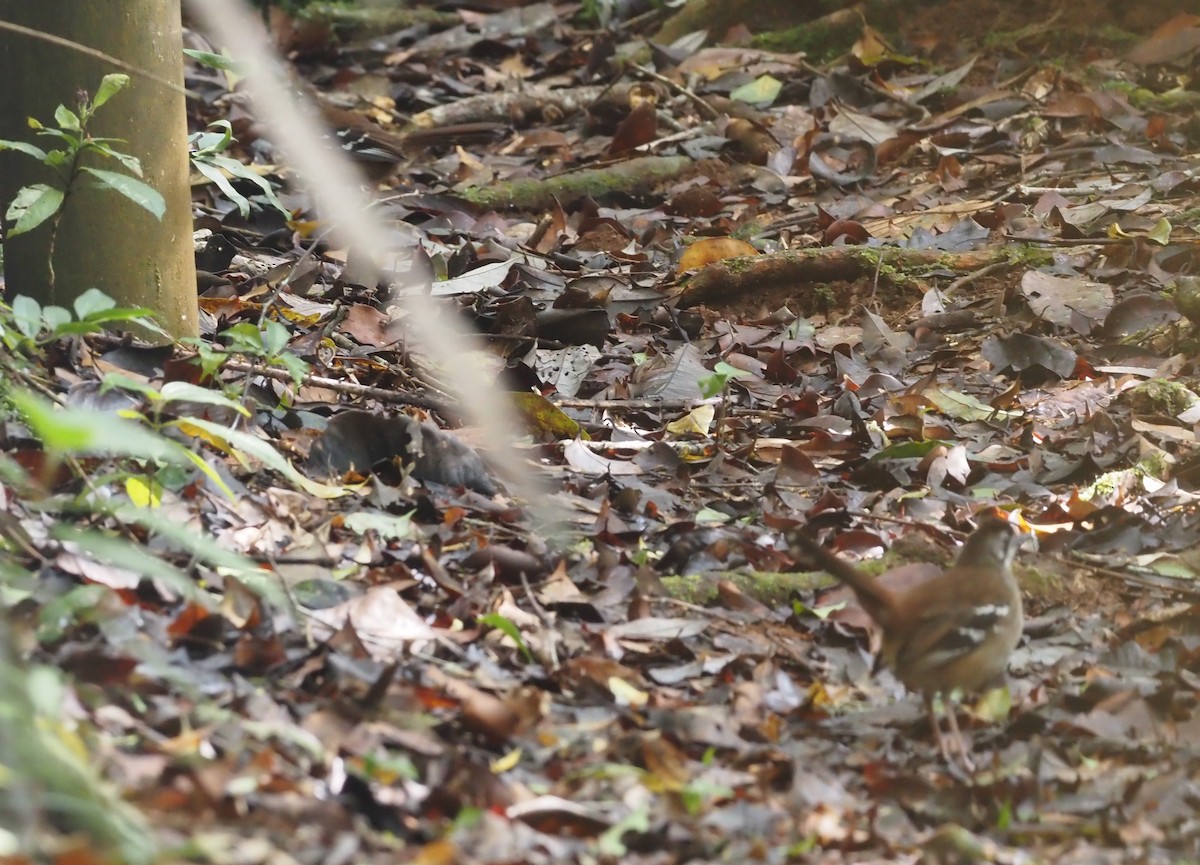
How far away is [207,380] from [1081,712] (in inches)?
99.7

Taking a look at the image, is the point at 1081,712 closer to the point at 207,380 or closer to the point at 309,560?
the point at 309,560

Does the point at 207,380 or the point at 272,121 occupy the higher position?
the point at 272,121

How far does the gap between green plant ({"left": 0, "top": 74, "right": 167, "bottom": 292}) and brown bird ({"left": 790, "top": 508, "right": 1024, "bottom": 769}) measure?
1.97 m

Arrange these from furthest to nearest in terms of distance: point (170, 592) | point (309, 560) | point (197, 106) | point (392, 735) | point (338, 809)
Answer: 1. point (197, 106)
2. point (309, 560)
3. point (170, 592)
4. point (392, 735)
5. point (338, 809)

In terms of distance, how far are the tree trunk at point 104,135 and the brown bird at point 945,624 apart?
209cm

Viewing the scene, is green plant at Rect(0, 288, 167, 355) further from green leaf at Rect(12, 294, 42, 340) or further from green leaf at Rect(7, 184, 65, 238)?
green leaf at Rect(7, 184, 65, 238)

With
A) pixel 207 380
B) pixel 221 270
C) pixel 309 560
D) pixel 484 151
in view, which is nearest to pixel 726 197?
pixel 484 151

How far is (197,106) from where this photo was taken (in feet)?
25.4

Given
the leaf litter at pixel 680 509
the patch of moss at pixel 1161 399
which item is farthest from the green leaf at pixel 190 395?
the patch of moss at pixel 1161 399

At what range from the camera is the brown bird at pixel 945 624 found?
3.15 m

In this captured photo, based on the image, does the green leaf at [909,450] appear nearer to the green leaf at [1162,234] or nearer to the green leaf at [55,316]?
the green leaf at [1162,234]

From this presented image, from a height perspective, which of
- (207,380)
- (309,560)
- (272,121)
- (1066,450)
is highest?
(272,121)

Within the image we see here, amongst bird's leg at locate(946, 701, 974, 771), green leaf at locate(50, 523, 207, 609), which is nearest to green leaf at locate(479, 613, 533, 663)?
green leaf at locate(50, 523, 207, 609)

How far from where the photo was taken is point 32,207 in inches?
143
